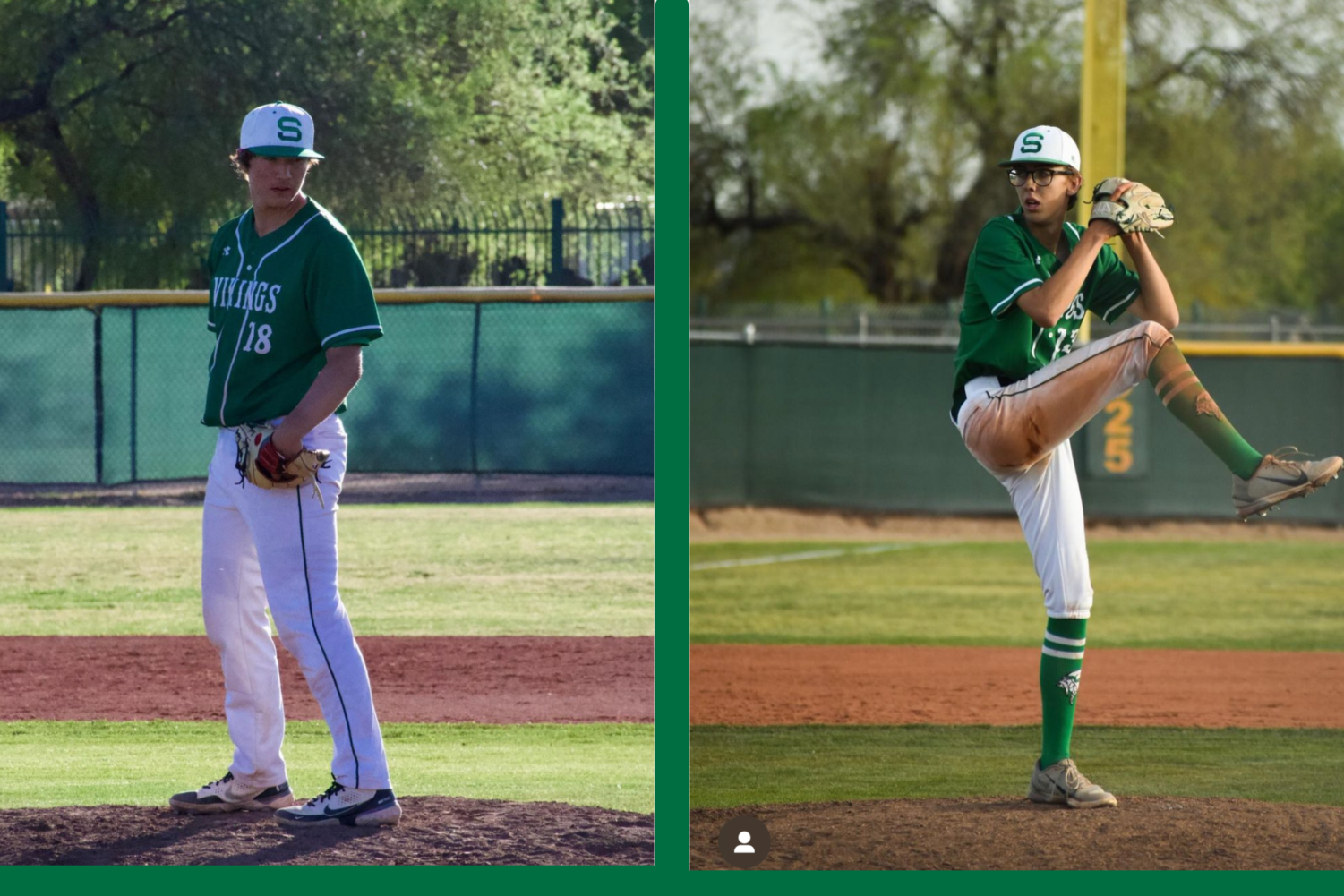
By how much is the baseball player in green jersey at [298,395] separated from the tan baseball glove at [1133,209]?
165 cm

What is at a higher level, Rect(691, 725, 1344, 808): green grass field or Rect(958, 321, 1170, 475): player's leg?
Rect(958, 321, 1170, 475): player's leg

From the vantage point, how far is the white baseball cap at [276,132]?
3.87 m

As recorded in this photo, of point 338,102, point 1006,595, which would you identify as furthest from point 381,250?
point 1006,595

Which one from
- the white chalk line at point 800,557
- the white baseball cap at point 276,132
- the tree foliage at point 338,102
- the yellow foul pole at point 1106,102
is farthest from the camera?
the white chalk line at point 800,557

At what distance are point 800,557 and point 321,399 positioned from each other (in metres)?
11.1

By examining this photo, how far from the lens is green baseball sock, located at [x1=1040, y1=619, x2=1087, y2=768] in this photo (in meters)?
4.08

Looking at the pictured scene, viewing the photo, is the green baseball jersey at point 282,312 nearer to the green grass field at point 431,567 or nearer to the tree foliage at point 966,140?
the green grass field at point 431,567

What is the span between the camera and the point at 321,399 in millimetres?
3812

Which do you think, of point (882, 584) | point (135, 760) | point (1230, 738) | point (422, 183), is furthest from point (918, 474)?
point (135, 760)

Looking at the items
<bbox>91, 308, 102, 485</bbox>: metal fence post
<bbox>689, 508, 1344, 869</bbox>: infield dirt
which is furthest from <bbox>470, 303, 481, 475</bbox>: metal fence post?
<bbox>689, 508, 1344, 869</bbox>: infield dirt

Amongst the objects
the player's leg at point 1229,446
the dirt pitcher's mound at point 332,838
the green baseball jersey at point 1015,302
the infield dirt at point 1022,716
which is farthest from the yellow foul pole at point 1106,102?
the dirt pitcher's mound at point 332,838

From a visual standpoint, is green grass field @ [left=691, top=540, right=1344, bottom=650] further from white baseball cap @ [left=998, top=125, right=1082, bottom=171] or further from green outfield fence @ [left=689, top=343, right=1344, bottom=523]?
white baseball cap @ [left=998, top=125, right=1082, bottom=171]

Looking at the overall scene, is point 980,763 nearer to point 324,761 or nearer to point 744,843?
point 744,843

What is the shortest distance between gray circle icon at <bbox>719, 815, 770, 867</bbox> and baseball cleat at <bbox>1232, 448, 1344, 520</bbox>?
50.6 inches
